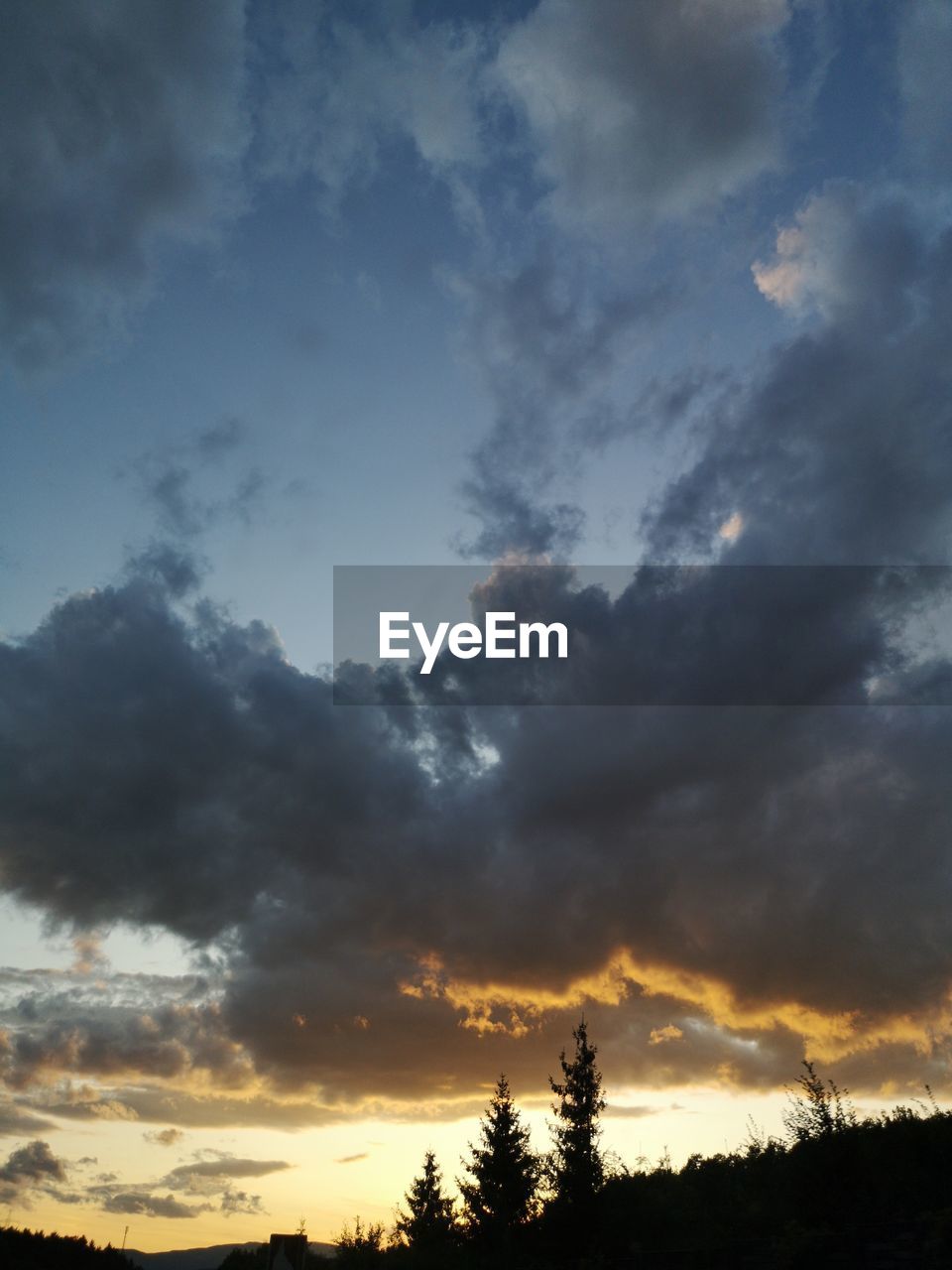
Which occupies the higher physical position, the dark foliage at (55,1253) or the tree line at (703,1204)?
the tree line at (703,1204)

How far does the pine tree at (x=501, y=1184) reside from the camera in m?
51.3

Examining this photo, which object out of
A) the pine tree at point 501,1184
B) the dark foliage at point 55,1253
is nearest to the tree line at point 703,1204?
the pine tree at point 501,1184

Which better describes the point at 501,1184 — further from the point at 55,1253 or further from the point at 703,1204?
the point at 55,1253

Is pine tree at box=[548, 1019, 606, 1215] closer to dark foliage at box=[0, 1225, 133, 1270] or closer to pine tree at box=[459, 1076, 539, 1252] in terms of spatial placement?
pine tree at box=[459, 1076, 539, 1252]

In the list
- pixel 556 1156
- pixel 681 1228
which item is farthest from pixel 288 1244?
pixel 556 1156

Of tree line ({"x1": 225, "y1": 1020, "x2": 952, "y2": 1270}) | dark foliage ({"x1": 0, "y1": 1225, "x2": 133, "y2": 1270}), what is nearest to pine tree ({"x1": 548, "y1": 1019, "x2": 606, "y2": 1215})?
tree line ({"x1": 225, "y1": 1020, "x2": 952, "y2": 1270})

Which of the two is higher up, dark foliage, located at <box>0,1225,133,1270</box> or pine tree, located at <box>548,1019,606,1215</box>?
pine tree, located at <box>548,1019,606,1215</box>

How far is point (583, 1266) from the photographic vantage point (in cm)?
3203

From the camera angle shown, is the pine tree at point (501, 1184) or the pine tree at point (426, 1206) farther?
the pine tree at point (426, 1206)

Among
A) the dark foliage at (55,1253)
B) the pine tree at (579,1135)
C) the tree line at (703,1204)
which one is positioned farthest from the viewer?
the dark foliage at (55,1253)

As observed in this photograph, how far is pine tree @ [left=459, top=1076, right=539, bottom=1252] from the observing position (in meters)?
51.3

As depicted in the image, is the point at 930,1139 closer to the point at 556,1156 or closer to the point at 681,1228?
the point at 681,1228

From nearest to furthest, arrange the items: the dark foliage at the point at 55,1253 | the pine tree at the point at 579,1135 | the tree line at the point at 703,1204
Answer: the tree line at the point at 703,1204, the pine tree at the point at 579,1135, the dark foliage at the point at 55,1253

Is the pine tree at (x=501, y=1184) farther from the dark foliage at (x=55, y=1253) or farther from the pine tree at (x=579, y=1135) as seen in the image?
the dark foliage at (x=55, y=1253)
